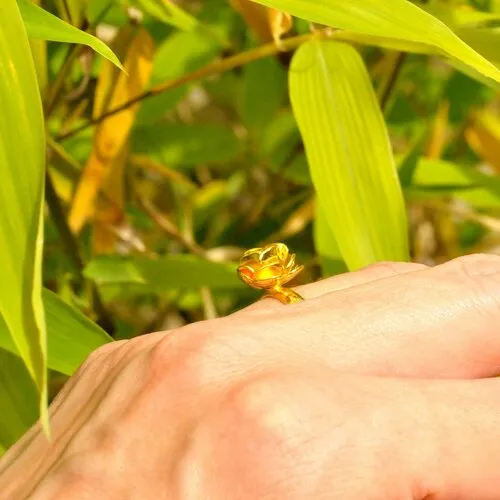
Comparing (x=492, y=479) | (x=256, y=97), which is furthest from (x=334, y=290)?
(x=256, y=97)

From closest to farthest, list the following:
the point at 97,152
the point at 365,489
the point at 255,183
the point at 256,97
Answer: the point at 365,489 < the point at 97,152 < the point at 256,97 < the point at 255,183

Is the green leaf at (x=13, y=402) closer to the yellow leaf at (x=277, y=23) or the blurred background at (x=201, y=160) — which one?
the blurred background at (x=201, y=160)

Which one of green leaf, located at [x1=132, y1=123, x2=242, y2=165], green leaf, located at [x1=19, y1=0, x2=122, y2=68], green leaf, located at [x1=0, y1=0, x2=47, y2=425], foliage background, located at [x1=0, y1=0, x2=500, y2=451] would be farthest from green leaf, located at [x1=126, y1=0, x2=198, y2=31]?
green leaf, located at [x1=132, y1=123, x2=242, y2=165]

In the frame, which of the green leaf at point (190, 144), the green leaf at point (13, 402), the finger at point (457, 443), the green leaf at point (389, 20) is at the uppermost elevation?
the green leaf at point (389, 20)

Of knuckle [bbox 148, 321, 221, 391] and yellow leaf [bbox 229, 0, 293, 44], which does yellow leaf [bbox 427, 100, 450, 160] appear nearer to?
yellow leaf [bbox 229, 0, 293, 44]

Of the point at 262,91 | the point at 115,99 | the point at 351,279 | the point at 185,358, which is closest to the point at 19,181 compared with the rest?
the point at 185,358

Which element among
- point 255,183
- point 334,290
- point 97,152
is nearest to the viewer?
point 334,290

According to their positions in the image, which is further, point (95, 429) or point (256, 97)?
point (256, 97)

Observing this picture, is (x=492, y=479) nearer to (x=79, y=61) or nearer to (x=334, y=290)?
(x=334, y=290)

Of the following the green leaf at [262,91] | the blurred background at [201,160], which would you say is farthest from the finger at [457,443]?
the green leaf at [262,91]
